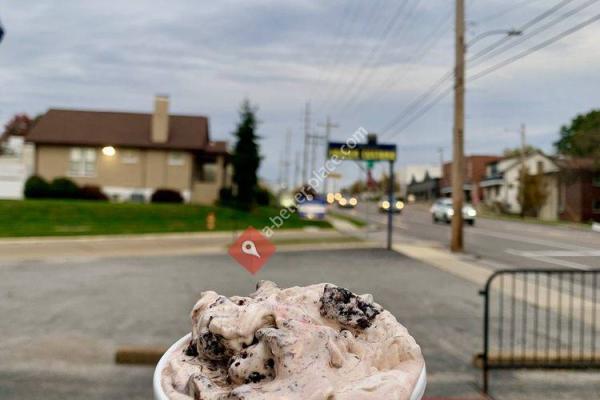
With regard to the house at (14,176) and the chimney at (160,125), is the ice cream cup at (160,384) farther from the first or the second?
the house at (14,176)

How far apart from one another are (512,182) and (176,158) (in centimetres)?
3512

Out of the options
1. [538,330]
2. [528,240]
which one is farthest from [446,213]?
[538,330]

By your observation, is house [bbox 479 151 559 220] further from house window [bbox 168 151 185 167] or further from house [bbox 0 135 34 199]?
house [bbox 0 135 34 199]

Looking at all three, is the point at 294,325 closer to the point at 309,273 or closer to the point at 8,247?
the point at 309,273

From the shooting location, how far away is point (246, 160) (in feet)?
119

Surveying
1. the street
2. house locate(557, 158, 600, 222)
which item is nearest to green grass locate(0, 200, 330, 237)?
the street

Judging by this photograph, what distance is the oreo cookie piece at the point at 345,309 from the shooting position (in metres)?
1.42

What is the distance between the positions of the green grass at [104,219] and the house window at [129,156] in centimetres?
728

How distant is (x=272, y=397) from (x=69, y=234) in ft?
76.1

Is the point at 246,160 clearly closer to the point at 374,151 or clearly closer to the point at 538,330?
the point at 374,151

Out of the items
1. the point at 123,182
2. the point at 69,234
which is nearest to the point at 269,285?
the point at 69,234

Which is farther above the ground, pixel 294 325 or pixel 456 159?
pixel 456 159

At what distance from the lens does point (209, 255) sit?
54.6ft

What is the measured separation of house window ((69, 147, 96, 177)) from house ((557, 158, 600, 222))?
33721mm
